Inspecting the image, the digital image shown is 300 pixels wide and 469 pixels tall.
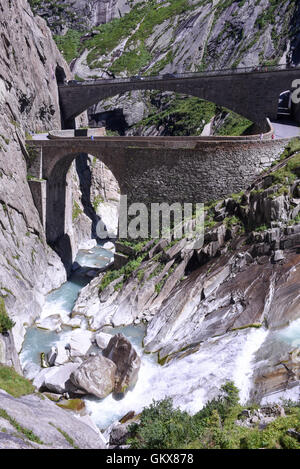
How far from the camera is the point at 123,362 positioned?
62.4 feet

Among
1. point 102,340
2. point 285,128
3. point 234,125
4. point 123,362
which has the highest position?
point 234,125

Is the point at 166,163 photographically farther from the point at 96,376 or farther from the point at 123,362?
the point at 96,376

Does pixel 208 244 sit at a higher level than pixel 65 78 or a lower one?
lower

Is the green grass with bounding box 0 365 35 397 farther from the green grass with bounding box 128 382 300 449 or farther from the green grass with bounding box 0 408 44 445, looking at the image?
the green grass with bounding box 128 382 300 449

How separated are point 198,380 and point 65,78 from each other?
153 feet

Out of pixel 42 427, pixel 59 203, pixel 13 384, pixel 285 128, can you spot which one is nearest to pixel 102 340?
pixel 13 384

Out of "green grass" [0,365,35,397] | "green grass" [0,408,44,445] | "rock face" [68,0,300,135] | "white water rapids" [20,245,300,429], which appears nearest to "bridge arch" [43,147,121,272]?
"white water rapids" [20,245,300,429]

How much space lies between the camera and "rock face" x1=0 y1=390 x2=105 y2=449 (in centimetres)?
1074

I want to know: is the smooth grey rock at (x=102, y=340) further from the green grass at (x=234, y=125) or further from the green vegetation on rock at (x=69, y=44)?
the green vegetation on rock at (x=69, y=44)

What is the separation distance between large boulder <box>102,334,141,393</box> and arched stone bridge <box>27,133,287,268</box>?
516 inches

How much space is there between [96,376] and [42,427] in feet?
19.9

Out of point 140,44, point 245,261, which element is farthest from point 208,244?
→ point 140,44

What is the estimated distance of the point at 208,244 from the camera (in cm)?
2425
